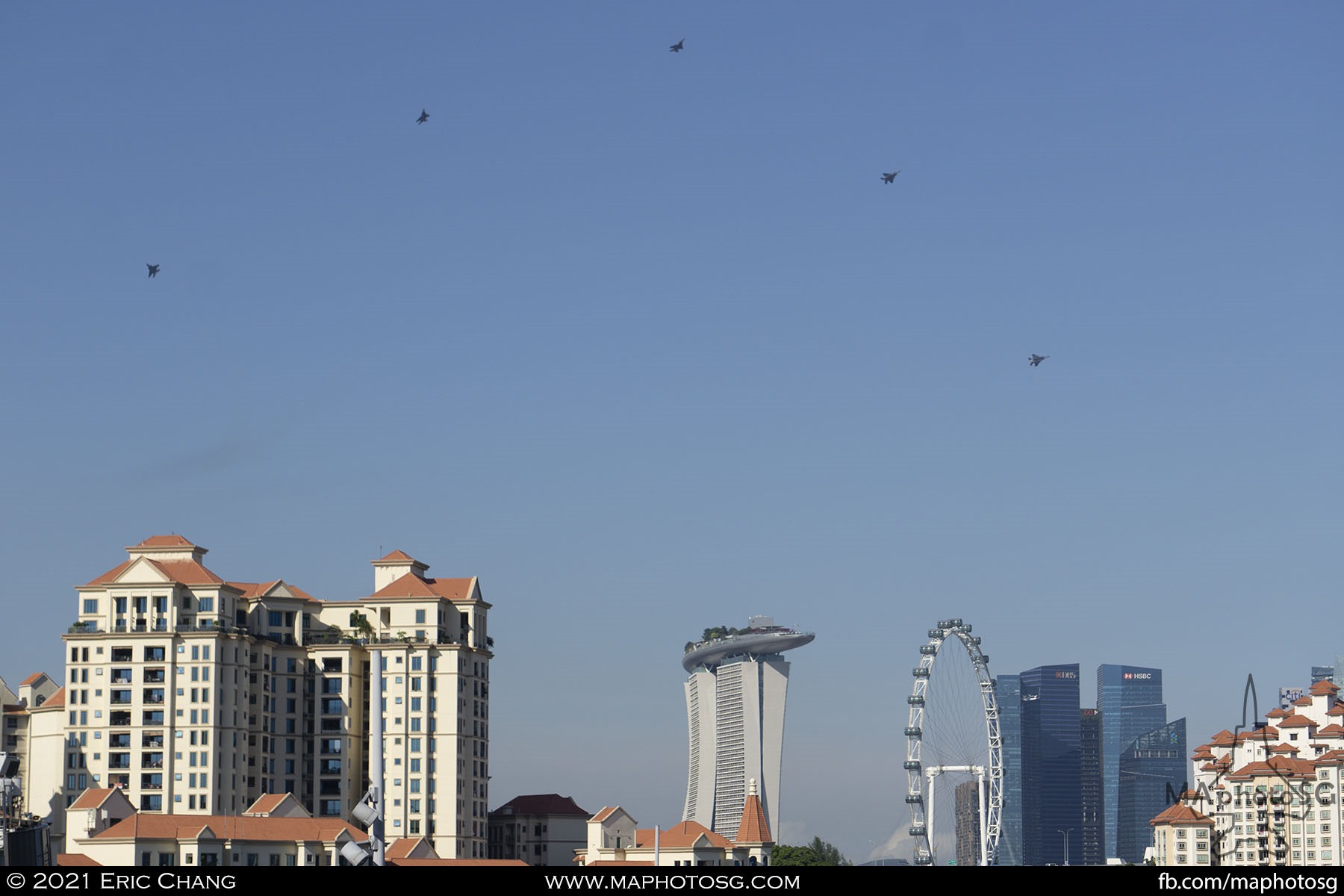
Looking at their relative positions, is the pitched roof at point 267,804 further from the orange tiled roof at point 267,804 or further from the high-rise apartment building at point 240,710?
the high-rise apartment building at point 240,710

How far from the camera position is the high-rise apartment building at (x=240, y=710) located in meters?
183

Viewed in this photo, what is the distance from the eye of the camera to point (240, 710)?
188625 mm

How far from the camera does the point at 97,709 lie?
185 metres

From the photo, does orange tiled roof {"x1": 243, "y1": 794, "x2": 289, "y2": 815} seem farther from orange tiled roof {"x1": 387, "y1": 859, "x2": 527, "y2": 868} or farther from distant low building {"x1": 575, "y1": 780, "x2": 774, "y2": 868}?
distant low building {"x1": 575, "y1": 780, "x2": 774, "y2": 868}

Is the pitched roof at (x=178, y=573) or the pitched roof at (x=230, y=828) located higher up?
the pitched roof at (x=178, y=573)

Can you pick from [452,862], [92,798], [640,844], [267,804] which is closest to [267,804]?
[267,804]

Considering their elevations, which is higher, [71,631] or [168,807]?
[71,631]

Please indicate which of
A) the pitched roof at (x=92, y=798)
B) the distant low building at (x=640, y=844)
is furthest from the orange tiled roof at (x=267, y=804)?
the distant low building at (x=640, y=844)

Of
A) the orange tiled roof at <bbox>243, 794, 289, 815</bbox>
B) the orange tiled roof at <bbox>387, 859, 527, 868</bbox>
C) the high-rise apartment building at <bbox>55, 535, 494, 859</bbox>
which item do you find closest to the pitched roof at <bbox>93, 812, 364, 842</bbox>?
the orange tiled roof at <bbox>243, 794, 289, 815</bbox>
